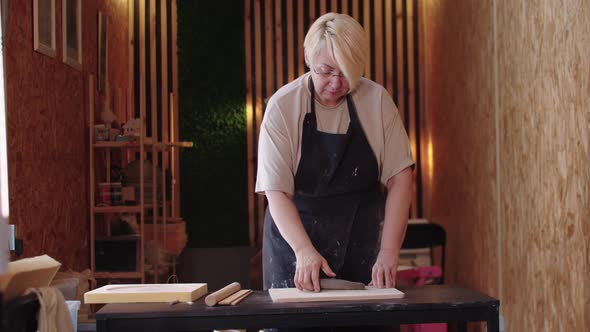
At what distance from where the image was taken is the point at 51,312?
1.20 metres

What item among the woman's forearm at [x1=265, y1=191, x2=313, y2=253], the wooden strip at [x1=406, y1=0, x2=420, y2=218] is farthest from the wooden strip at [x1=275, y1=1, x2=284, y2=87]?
the woman's forearm at [x1=265, y1=191, x2=313, y2=253]

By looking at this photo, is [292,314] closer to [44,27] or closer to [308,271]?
[308,271]

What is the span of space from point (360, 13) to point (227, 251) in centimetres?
292

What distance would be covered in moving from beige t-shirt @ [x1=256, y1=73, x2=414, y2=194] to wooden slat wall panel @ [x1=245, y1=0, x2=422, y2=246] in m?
5.07

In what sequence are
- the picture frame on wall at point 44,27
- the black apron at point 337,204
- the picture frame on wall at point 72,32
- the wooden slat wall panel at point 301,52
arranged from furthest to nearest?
the wooden slat wall panel at point 301,52 → the picture frame on wall at point 72,32 → the picture frame on wall at point 44,27 → the black apron at point 337,204

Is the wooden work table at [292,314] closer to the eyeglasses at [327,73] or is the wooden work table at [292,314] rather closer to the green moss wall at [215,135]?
the eyeglasses at [327,73]

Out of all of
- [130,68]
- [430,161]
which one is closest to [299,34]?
[130,68]

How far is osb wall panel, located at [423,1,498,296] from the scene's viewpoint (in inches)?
169

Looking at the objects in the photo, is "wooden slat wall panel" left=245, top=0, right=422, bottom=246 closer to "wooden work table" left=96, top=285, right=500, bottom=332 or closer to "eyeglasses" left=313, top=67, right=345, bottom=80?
"eyeglasses" left=313, top=67, right=345, bottom=80

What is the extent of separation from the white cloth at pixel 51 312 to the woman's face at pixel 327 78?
1.06m

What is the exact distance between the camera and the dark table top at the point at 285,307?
1701 millimetres

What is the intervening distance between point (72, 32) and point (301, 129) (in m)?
3.79

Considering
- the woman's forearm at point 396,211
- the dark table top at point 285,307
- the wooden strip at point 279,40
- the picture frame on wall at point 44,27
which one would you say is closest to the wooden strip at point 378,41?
the wooden strip at point 279,40

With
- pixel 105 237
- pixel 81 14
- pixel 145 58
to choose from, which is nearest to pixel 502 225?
pixel 105 237
